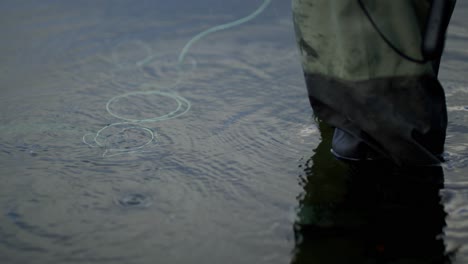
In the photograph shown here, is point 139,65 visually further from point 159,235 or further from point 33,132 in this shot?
point 159,235

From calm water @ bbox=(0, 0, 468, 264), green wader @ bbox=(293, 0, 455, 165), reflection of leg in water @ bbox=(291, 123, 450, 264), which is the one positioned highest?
green wader @ bbox=(293, 0, 455, 165)

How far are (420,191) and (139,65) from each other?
5.22ft

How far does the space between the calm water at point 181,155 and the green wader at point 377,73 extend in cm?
15

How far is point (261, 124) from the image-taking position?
7.29 feet

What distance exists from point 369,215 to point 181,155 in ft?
2.33

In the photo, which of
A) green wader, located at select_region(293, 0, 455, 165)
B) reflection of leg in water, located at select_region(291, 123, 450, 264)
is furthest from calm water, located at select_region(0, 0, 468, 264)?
green wader, located at select_region(293, 0, 455, 165)

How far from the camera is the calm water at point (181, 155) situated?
60.9 inches

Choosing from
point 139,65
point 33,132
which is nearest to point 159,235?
point 33,132

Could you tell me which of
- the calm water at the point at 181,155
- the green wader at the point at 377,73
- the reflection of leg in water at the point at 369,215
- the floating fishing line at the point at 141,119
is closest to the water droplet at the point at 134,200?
the calm water at the point at 181,155

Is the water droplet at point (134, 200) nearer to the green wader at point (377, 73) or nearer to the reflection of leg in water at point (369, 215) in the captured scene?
the reflection of leg in water at point (369, 215)

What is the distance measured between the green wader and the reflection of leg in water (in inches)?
3.7

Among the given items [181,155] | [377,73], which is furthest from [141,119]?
[377,73]

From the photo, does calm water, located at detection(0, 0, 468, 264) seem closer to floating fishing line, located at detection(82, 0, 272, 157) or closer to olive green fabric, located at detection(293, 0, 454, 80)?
floating fishing line, located at detection(82, 0, 272, 157)

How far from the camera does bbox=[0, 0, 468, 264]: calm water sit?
1.55 metres
